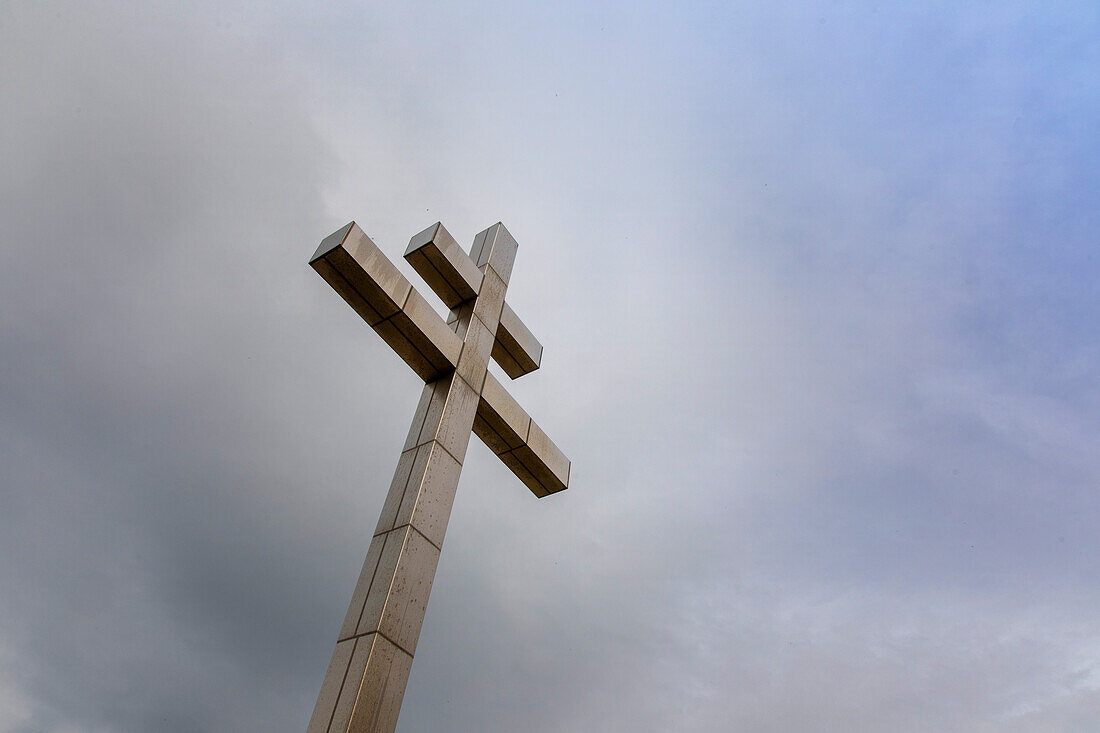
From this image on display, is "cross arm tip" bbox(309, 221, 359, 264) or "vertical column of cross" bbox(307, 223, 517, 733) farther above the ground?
"cross arm tip" bbox(309, 221, 359, 264)

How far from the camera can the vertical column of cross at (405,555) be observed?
216 inches

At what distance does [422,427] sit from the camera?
285 inches

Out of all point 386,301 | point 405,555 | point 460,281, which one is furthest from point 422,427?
point 460,281

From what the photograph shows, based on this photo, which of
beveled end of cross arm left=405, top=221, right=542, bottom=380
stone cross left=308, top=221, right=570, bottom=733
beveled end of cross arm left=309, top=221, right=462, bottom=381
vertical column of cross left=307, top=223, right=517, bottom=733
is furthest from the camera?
beveled end of cross arm left=405, top=221, right=542, bottom=380

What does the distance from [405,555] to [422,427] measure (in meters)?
1.41

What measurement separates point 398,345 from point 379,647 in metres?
2.85

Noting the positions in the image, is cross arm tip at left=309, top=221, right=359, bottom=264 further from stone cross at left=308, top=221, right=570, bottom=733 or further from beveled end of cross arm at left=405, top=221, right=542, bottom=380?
beveled end of cross arm at left=405, top=221, right=542, bottom=380

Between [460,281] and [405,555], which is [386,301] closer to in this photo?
[460,281]

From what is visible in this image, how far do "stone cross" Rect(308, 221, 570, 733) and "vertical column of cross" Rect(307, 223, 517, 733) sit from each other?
10 millimetres

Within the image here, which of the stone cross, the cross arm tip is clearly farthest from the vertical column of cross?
the cross arm tip

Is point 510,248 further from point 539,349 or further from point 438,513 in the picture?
point 438,513

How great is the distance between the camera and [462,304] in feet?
27.7

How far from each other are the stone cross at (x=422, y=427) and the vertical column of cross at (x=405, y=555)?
10 mm

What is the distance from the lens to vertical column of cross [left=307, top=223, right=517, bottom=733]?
548 cm
